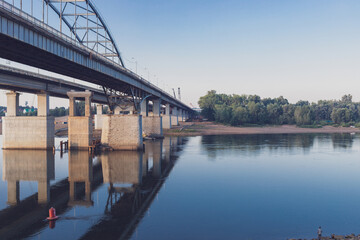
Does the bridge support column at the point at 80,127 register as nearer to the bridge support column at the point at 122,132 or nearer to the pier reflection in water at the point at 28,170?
the bridge support column at the point at 122,132

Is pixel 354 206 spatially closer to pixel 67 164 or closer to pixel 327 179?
pixel 327 179

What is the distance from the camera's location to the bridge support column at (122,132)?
5472 cm

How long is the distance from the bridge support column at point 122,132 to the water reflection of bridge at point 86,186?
3430mm

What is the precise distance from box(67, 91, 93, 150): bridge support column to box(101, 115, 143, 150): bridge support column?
310 cm

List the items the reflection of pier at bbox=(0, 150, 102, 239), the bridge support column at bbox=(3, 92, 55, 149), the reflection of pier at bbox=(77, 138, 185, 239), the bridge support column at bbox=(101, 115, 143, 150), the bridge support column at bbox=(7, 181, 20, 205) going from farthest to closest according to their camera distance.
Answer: the bridge support column at bbox=(101, 115, 143, 150), the bridge support column at bbox=(3, 92, 55, 149), the bridge support column at bbox=(7, 181, 20, 205), the reflection of pier at bbox=(0, 150, 102, 239), the reflection of pier at bbox=(77, 138, 185, 239)

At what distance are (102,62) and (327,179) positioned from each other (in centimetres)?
3514

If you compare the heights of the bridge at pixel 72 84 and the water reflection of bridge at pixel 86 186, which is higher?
the bridge at pixel 72 84

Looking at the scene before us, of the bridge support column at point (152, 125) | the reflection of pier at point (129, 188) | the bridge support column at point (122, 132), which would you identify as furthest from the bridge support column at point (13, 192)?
the bridge support column at point (152, 125)

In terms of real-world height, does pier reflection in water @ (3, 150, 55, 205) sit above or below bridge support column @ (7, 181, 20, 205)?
above

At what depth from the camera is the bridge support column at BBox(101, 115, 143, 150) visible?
54.7 meters

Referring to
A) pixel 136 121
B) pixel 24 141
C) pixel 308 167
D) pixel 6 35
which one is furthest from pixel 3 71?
pixel 308 167

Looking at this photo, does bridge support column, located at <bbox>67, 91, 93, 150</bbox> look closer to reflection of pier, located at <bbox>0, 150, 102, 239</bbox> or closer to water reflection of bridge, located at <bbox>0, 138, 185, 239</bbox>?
water reflection of bridge, located at <bbox>0, 138, 185, 239</bbox>

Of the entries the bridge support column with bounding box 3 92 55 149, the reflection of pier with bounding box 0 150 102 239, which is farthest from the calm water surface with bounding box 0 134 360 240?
the bridge support column with bounding box 3 92 55 149

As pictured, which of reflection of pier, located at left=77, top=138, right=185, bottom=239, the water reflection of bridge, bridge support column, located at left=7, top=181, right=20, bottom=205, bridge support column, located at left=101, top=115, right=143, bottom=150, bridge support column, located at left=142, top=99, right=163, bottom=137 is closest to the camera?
reflection of pier, located at left=77, top=138, right=185, bottom=239
